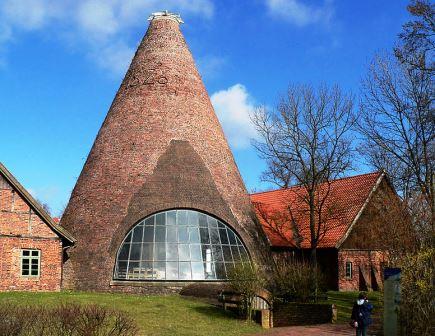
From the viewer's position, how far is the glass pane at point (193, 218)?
20.4 m

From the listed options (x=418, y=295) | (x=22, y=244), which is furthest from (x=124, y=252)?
(x=418, y=295)

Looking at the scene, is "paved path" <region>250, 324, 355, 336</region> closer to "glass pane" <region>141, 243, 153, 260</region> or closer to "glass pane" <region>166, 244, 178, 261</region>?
"glass pane" <region>166, 244, 178, 261</region>

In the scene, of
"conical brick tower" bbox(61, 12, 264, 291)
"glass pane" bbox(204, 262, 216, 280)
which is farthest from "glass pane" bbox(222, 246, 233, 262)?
"conical brick tower" bbox(61, 12, 264, 291)

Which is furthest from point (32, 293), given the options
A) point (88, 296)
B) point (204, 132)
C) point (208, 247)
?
point (204, 132)

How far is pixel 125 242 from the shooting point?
65.2 ft

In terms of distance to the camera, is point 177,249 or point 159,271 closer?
point 159,271

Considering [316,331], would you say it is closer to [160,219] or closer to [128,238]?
[160,219]

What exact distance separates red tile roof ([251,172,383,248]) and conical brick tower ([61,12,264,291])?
575cm

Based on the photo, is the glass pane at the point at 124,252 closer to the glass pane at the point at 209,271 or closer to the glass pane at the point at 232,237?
the glass pane at the point at 209,271

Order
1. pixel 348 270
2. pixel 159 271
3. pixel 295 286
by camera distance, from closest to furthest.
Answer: pixel 295 286 → pixel 159 271 → pixel 348 270

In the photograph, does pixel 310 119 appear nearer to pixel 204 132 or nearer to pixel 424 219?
pixel 204 132

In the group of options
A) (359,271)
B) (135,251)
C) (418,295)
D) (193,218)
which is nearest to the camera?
(418,295)

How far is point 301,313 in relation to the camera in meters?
16.0

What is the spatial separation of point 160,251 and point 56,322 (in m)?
11.2
